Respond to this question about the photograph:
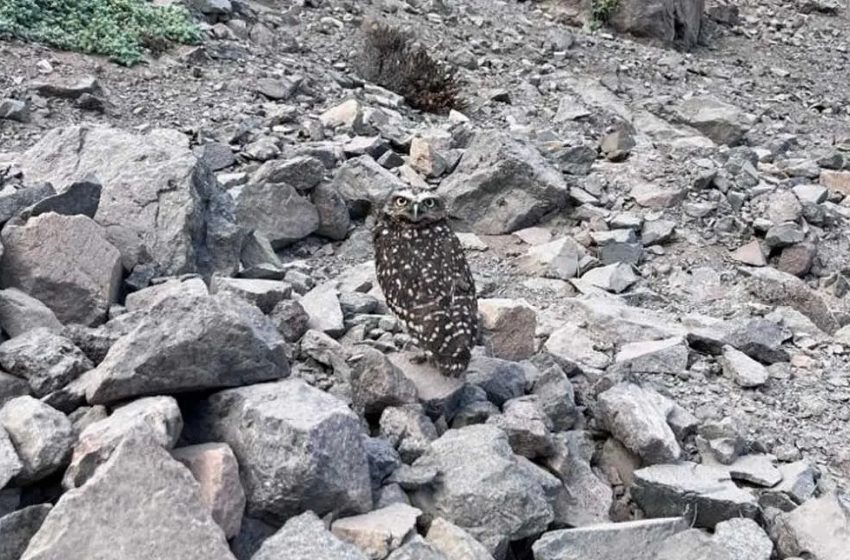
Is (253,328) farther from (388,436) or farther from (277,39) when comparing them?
(277,39)

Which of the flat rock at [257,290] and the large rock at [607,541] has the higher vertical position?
the flat rock at [257,290]

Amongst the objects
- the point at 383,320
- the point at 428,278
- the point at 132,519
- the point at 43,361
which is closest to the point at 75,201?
the point at 43,361

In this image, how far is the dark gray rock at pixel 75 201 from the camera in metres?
5.97

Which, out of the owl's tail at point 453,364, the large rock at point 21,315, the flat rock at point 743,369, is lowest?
the flat rock at point 743,369

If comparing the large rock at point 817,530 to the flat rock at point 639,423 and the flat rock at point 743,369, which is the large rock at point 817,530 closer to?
the flat rock at point 639,423

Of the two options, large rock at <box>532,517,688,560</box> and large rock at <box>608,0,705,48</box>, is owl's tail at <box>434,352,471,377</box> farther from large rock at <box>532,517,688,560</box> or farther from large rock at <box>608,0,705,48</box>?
large rock at <box>608,0,705,48</box>

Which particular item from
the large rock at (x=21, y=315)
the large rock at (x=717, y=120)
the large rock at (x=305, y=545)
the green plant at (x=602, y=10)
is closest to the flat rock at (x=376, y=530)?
the large rock at (x=305, y=545)

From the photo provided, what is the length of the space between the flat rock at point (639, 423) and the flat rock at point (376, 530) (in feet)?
5.58

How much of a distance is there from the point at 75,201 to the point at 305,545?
309 centimetres

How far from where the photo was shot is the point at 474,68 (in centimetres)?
1404

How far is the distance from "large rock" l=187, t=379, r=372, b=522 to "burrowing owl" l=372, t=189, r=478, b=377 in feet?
3.52

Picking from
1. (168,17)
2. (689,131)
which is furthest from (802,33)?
(168,17)

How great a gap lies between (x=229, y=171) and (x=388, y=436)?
15.0ft

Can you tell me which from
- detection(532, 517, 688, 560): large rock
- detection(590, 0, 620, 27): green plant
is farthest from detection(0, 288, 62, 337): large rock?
detection(590, 0, 620, 27): green plant
